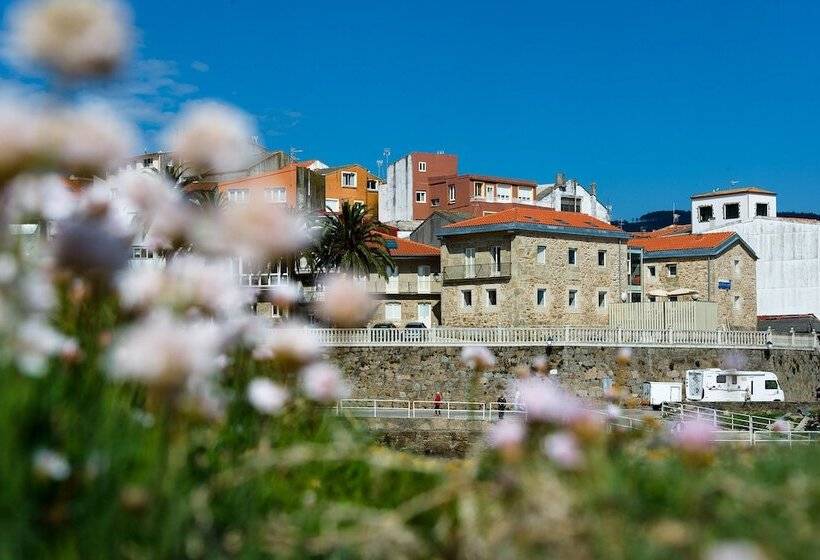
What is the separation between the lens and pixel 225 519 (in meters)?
2.96

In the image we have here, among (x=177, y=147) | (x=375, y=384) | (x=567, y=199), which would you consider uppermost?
(x=567, y=199)

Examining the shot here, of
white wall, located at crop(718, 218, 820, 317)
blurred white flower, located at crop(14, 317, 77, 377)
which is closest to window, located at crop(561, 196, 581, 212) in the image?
white wall, located at crop(718, 218, 820, 317)

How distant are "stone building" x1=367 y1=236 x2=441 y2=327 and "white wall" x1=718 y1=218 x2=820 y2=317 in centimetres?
2111

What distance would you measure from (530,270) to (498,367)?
8.79 metres

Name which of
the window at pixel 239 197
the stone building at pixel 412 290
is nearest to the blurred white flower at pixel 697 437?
the window at pixel 239 197

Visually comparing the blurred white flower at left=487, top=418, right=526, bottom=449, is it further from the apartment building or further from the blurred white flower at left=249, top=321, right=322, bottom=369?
the apartment building

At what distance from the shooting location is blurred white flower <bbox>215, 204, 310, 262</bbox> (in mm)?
2758

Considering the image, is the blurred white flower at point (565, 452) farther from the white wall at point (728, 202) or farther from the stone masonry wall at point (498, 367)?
the white wall at point (728, 202)

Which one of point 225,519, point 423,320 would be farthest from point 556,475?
point 423,320

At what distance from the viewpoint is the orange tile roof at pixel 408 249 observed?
5434 cm

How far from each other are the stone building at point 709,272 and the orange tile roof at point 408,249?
414 inches

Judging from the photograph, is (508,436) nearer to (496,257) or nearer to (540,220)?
(496,257)

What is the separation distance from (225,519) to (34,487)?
0.57 meters

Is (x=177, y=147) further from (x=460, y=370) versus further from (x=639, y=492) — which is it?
(x=460, y=370)
